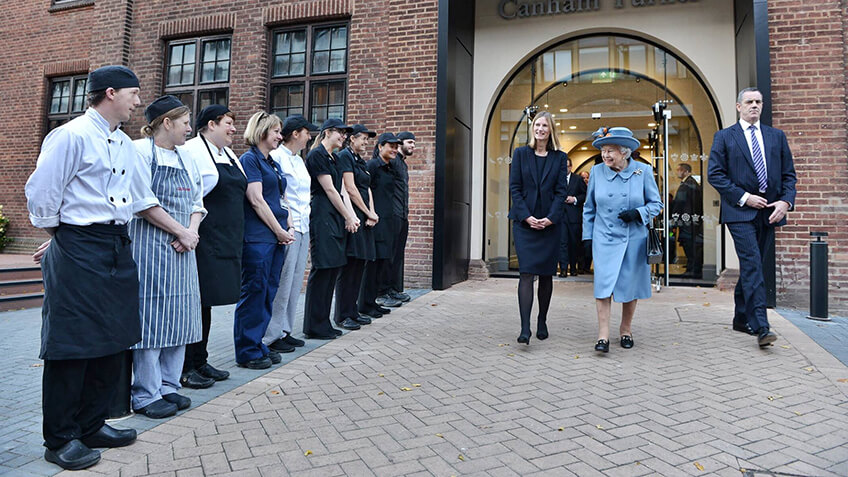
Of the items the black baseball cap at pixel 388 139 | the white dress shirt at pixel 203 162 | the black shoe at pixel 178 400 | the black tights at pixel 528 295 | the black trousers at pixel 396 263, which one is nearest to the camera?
the black shoe at pixel 178 400

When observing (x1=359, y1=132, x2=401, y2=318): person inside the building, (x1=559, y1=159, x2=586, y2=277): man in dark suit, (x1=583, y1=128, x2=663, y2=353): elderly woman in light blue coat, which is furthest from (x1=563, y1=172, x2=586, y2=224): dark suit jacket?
(x1=583, y1=128, x2=663, y2=353): elderly woman in light blue coat

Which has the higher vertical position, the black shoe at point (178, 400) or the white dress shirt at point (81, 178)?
the white dress shirt at point (81, 178)

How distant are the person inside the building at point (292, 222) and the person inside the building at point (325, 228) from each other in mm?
132

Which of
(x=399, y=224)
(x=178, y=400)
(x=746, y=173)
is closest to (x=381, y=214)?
(x=399, y=224)

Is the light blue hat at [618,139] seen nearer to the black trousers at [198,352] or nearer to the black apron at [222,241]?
the black apron at [222,241]

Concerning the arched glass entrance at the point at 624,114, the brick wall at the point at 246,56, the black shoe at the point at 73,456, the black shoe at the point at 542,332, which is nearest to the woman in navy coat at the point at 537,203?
the black shoe at the point at 542,332

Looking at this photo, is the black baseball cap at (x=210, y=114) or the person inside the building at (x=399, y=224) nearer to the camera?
the black baseball cap at (x=210, y=114)

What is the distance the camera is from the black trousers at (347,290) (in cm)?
559

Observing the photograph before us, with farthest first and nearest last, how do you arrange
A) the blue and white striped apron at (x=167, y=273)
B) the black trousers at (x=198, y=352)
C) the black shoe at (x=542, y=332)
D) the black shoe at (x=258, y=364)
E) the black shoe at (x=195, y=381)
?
the black shoe at (x=542, y=332), the black shoe at (x=258, y=364), the black trousers at (x=198, y=352), the black shoe at (x=195, y=381), the blue and white striped apron at (x=167, y=273)

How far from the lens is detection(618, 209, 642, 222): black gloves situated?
4.37 m

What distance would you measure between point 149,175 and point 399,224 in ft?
13.0

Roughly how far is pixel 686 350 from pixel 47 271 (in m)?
4.75

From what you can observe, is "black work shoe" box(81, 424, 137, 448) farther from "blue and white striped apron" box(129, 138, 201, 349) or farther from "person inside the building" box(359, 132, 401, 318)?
"person inside the building" box(359, 132, 401, 318)

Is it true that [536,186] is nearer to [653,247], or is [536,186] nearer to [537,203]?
[537,203]
